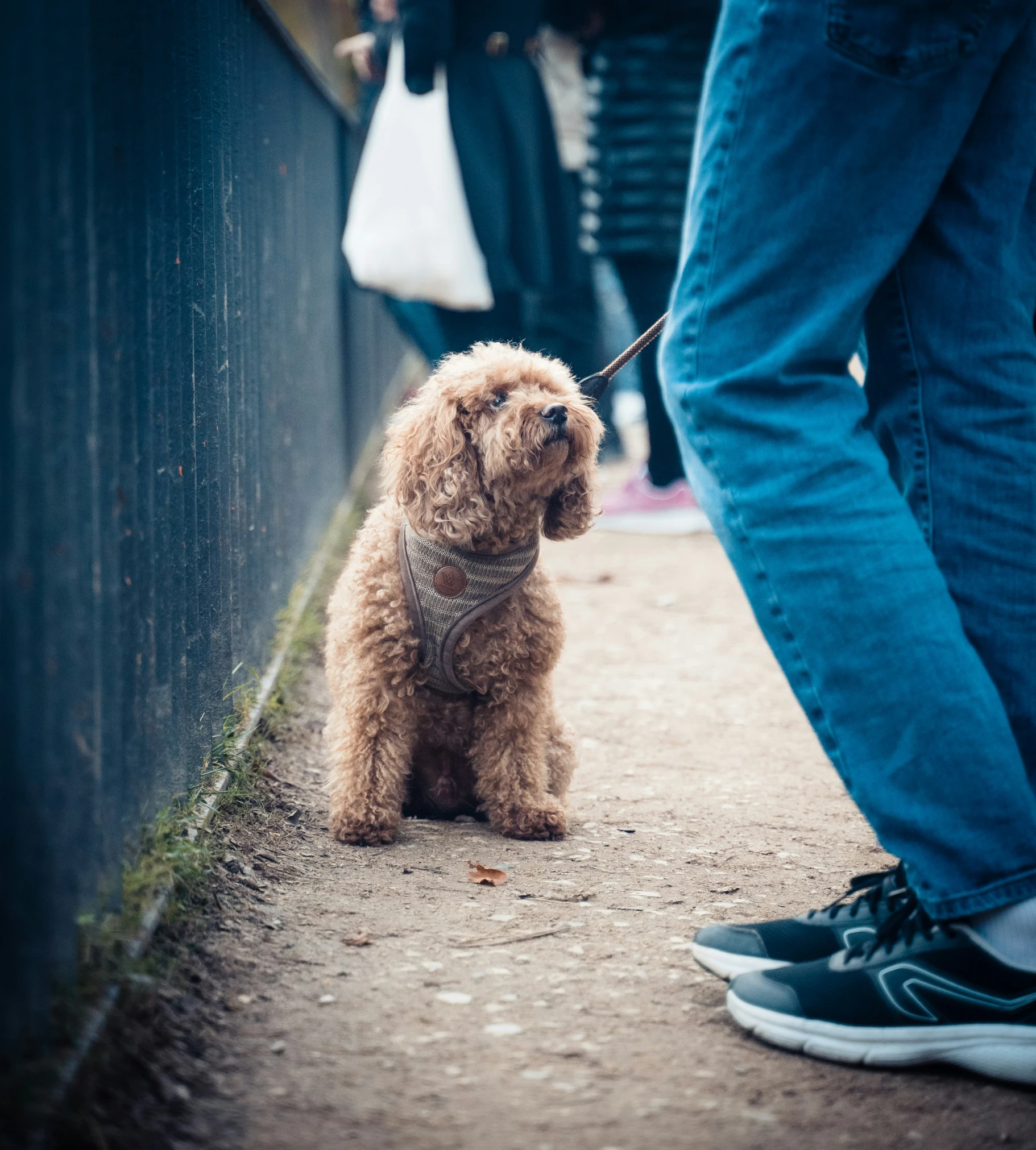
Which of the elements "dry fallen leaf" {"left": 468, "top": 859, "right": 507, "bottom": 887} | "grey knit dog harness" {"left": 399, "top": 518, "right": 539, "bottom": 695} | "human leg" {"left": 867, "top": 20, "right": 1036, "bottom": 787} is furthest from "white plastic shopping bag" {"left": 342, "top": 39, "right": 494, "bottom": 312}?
"human leg" {"left": 867, "top": 20, "right": 1036, "bottom": 787}

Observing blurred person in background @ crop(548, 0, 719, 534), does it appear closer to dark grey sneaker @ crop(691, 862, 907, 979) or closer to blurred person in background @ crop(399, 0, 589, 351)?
blurred person in background @ crop(399, 0, 589, 351)

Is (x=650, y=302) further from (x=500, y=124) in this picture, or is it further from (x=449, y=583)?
(x=449, y=583)

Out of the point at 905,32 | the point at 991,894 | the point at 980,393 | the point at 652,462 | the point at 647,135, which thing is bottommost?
the point at 652,462

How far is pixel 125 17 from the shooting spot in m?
1.85

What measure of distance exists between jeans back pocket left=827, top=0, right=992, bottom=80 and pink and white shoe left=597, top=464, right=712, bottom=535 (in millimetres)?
4635

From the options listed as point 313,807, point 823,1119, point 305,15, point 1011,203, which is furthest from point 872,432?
point 305,15

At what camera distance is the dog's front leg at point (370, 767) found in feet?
8.39

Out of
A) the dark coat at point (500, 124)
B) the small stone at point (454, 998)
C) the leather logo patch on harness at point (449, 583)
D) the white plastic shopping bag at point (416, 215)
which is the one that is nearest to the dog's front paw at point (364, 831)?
the leather logo patch on harness at point (449, 583)

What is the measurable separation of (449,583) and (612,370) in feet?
1.86

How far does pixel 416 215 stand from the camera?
4.60 m

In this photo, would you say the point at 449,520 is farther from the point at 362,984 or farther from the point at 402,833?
the point at 362,984

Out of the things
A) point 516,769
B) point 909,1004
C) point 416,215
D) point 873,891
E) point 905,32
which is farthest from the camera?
point 416,215

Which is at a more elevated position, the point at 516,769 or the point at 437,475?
the point at 437,475

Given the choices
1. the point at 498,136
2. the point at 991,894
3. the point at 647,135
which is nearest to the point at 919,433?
the point at 991,894
